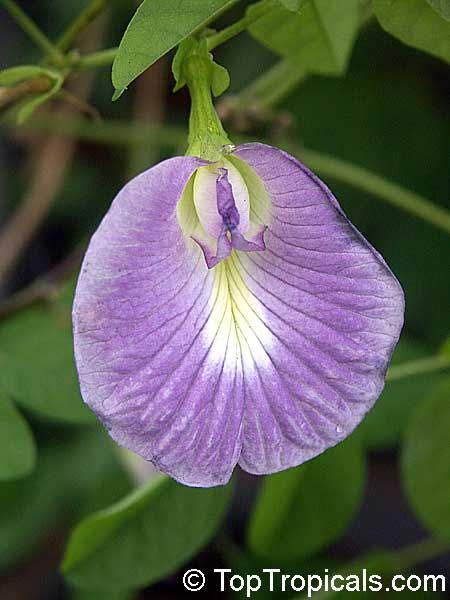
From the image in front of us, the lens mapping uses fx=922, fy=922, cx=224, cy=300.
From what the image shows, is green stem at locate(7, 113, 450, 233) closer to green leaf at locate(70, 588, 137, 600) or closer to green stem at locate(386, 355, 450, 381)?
green stem at locate(386, 355, 450, 381)

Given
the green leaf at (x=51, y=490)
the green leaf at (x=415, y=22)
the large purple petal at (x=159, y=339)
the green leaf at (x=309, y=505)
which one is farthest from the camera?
the green leaf at (x=51, y=490)

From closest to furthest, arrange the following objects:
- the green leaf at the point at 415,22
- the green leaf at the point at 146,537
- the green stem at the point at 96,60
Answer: the green leaf at the point at 415,22 → the green stem at the point at 96,60 → the green leaf at the point at 146,537

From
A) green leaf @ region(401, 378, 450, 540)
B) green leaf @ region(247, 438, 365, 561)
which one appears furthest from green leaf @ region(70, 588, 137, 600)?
green leaf @ region(401, 378, 450, 540)

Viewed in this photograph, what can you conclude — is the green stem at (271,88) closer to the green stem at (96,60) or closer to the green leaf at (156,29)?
the green stem at (96,60)

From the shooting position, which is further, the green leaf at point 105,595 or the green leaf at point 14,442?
the green leaf at point 105,595

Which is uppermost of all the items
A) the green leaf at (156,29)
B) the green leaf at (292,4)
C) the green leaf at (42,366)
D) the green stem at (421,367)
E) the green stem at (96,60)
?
the green leaf at (156,29)

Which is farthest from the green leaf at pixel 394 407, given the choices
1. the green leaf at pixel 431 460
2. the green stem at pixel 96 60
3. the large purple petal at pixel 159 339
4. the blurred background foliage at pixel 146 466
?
the green stem at pixel 96 60

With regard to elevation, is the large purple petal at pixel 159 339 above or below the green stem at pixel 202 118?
below
